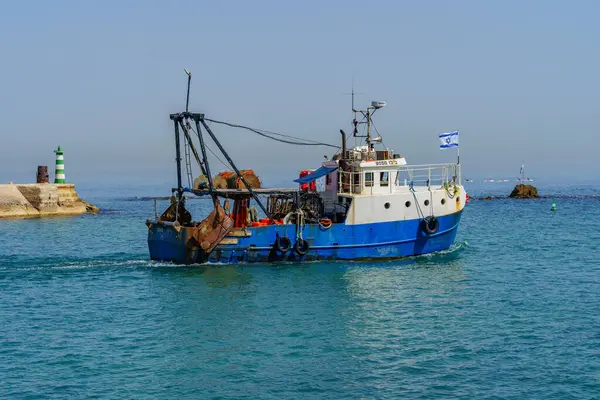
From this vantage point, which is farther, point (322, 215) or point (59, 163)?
point (59, 163)

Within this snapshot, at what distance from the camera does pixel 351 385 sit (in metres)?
16.0

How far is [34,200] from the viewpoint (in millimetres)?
72375

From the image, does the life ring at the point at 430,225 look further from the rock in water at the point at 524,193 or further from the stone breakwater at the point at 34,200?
the rock in water at the point at 524,193

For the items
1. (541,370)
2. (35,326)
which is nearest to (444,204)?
(541,370)

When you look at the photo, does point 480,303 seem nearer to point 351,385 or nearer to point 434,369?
point 434,369

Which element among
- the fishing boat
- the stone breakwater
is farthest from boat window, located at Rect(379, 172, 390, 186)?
the stone breakwater

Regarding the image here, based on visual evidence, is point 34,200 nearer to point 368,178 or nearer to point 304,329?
point 368,178

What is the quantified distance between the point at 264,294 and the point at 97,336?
6.87 m

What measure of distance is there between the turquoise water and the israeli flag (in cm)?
526

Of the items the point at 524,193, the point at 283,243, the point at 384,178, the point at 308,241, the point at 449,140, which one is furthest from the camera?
the point at 524,193

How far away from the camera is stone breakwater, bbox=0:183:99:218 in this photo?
70.6m

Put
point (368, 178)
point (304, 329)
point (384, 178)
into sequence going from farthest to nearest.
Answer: point (384, 178)
point (368, 178)
point (304, 329)

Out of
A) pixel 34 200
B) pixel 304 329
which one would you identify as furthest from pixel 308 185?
pixel 34 200

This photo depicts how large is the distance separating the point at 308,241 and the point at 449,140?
883 cm
